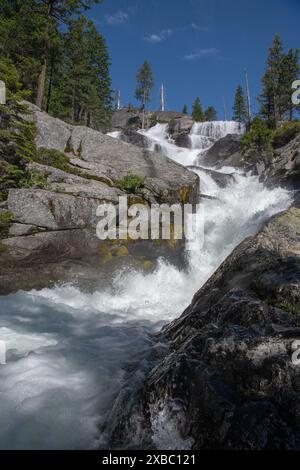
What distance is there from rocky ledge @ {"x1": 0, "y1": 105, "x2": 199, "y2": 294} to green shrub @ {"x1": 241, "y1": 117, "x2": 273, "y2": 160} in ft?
41.9

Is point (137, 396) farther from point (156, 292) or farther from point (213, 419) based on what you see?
point (156, 292)

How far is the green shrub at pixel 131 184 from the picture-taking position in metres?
14.8

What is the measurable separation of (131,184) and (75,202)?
10.8 feet

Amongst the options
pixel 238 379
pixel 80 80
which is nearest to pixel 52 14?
pixel 80 80

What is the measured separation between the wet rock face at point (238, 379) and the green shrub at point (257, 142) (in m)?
24.6

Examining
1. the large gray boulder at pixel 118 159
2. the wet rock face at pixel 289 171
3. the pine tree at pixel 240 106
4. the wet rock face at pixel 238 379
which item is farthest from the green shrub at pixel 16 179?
the pine tree at pixel 240 106

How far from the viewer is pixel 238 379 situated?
3207 millimetres

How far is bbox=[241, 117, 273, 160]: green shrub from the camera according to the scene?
27.0 metres

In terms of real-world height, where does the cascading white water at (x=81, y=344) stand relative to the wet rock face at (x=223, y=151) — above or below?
below

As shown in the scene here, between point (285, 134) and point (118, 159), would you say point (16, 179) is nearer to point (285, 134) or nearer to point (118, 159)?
point (118, 159)

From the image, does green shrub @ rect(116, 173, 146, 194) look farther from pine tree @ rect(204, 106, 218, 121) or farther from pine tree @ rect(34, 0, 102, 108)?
pine tree @ rect(204, 106, 218, 121)

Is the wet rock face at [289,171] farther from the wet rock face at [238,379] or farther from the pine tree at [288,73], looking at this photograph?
the pine tree at [288,73]

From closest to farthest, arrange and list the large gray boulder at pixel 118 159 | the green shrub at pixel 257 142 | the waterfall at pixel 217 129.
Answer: the large gray boulder at pixel 118 159
the green shrub at pixel 257 142
the waterfall at pixel 217 129

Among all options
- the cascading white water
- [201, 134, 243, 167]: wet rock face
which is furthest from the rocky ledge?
[201, 134, 243, 167]: wet rock face
